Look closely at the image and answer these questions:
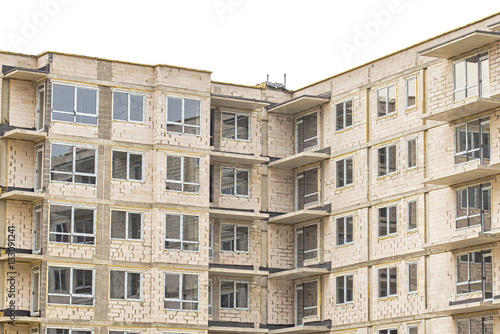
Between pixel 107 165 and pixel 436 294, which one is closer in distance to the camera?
pixel 436 294

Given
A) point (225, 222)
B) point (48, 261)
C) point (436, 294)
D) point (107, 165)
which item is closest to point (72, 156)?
point (107, 165)

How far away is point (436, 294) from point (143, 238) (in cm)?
1566

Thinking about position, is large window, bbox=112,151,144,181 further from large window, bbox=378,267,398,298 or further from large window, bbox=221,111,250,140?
large window, bbox=378,267,398,298

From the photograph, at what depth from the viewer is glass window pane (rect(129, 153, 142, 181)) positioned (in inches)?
2355

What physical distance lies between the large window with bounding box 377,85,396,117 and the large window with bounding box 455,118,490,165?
17.8 feet

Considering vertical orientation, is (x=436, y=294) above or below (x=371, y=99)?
below

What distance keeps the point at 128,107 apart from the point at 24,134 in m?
5.94

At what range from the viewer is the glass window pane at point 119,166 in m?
59.5

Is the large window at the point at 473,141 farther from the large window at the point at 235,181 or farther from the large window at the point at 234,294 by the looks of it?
the large window at the point at 234,294

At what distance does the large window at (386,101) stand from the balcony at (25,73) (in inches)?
674

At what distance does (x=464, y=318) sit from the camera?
51.8m

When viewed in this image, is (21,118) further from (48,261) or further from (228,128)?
(228,128)

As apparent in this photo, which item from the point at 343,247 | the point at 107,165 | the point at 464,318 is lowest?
the point at 464,318

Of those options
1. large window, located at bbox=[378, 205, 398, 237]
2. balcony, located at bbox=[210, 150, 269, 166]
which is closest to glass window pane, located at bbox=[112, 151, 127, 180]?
balcony, located at bbox=[210, 150, 269, 166]
